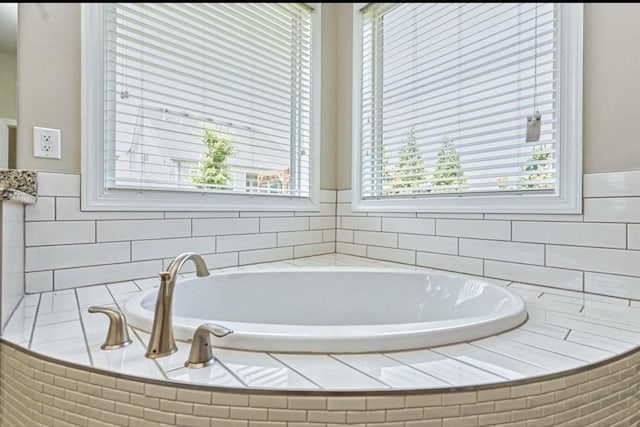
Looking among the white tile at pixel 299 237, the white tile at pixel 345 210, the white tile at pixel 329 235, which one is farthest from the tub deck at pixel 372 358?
the white tile at pixel 329 235

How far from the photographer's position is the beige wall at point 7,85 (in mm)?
1271

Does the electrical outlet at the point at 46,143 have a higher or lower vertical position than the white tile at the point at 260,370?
higher

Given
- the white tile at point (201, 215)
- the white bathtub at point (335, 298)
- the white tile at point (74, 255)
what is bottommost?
the white bathtub at point (335, 298)

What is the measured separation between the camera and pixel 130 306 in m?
1.05

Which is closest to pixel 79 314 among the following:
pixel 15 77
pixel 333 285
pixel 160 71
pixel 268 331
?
pixel 268 331

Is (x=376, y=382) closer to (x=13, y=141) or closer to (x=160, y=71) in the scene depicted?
(x=13, y=141)

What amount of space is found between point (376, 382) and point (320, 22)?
2243 millimetres

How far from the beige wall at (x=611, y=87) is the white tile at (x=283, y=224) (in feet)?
4.76

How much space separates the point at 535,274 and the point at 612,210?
0.38 m

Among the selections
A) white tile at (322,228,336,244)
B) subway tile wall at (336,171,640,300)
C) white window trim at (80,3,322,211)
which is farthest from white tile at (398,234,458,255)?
white window trim at (80,3,322,211)

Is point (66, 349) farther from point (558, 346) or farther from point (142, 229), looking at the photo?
point (558, 346)

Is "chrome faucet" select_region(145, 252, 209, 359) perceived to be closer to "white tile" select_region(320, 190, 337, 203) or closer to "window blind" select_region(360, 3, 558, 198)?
"window blind" select_region(360, 3, 558, 198)

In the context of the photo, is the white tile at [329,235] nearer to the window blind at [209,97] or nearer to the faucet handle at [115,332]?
the window blind at [209,97]

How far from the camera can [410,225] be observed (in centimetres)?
195
